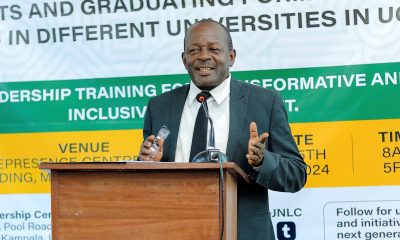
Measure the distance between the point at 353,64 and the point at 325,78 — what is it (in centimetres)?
17

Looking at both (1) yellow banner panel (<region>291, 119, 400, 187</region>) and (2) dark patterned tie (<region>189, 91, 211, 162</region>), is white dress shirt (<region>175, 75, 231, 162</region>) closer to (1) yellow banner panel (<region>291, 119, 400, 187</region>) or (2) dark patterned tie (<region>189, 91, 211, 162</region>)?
(2) dark patterned tie (<region>189, 91, 211, 162</region>)

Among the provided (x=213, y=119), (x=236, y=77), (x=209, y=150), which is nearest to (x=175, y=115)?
(x=213, y=119)

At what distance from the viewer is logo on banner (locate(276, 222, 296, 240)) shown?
417 cm

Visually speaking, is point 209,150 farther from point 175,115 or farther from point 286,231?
point 286,231

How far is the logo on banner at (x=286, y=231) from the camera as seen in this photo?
4.17 metres

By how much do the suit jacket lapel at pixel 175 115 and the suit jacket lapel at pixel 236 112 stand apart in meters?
0.21

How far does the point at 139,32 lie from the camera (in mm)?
4344

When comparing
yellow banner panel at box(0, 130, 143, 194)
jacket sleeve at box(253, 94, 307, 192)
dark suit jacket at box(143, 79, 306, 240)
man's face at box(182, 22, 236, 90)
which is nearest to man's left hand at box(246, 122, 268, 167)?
jacket sleeve at box(253, 94, 307, 192)

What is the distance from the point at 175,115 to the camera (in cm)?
298

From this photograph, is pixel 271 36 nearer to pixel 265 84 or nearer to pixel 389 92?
Answer: pixel 265 84

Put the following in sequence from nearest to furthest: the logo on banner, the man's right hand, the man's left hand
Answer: the man's left hand, the man's right hand, the logo on banner

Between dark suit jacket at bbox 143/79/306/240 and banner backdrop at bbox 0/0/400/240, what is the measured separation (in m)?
1.23


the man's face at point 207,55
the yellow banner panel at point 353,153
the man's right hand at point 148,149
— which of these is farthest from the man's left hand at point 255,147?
the yellow banner panel at point 353,153

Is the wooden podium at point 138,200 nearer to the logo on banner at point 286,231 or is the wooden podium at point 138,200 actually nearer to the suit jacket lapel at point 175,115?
the suit jacket lapel at point 175,115
